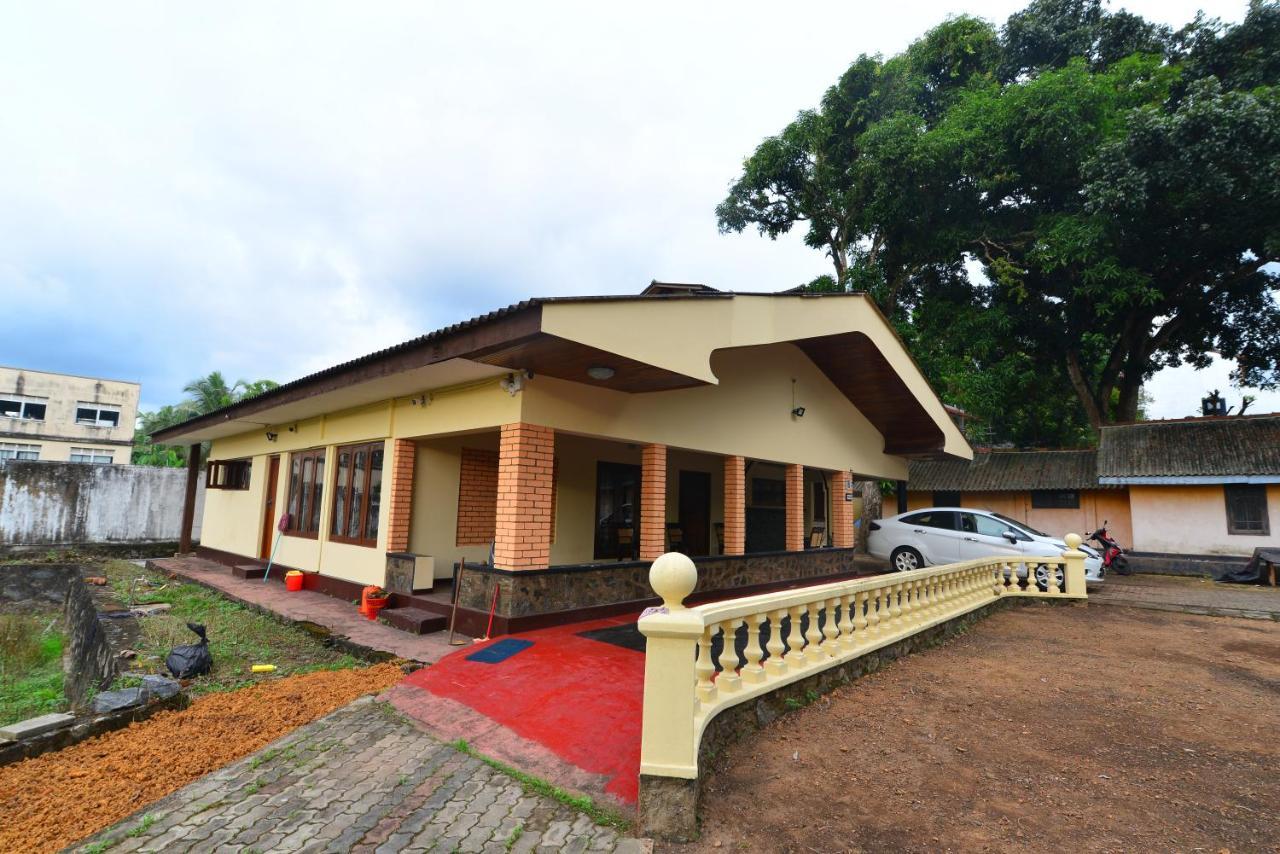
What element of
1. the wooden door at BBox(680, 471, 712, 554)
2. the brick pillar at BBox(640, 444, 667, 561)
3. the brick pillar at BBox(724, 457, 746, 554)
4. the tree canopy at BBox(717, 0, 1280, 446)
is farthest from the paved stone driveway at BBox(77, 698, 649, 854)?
the tree canopy at BBox(717, 0, 1280, 446)

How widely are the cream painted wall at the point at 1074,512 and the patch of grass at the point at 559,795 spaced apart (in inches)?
659

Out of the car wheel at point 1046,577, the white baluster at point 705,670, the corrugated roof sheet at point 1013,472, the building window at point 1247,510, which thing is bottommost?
the car wheel at point 1046,577

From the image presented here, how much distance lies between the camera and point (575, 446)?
909 centimetres

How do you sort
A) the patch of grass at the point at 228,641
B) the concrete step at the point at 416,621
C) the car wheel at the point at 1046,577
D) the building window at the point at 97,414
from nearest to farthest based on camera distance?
1. the patch of grass at the point at 228,641
2. the concrete step at the point at 416,621
3. the car wheel at the point at 1046,577
4. the building window at the point at 97,414

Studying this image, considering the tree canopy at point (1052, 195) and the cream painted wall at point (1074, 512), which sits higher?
the tree canopy at point (1052, 195)

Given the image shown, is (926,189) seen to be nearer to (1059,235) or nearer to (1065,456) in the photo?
(1059,235)

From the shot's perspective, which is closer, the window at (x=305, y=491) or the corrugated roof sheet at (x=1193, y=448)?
the window at (x=305, y=491)

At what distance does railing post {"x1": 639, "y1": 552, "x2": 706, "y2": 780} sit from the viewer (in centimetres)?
267

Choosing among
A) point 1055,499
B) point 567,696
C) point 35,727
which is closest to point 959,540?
point 1055,499

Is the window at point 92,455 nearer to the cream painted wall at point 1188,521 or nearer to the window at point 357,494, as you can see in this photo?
the window at point 357,494

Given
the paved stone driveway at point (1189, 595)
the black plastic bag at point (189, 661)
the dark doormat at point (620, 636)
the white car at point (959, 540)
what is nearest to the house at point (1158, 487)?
the paved stone driveway at point (1189, 595)

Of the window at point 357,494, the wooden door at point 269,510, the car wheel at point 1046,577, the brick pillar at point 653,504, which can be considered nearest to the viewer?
the brick pillar at point 653,504

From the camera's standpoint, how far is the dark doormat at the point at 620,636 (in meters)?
5.27

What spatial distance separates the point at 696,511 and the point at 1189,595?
347 inches
